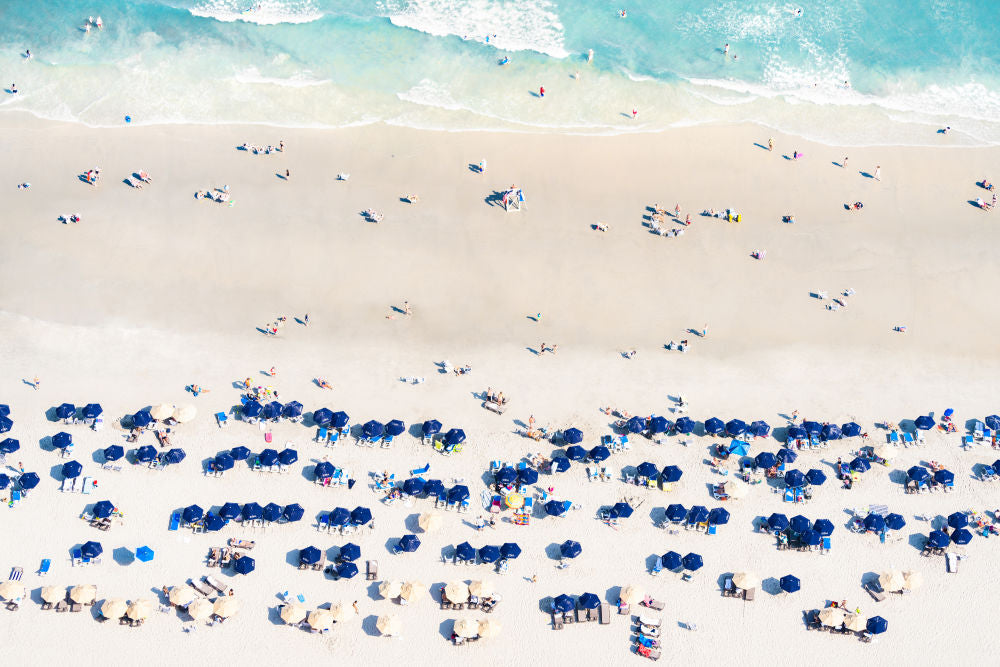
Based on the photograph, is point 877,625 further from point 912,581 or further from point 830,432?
point 830,432

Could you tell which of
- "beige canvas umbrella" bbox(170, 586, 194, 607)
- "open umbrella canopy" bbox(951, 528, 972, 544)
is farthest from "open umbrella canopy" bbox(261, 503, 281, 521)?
"open umbrella canopy" bbox(951, 528, 972, 544)

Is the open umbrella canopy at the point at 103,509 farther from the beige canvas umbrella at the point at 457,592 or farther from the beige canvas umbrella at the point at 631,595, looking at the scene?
the beige canvas umbrella at the point at 631,595

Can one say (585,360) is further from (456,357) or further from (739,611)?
(739,611)

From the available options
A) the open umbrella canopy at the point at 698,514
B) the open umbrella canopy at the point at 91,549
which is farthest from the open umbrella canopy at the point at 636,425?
the open umbrella canopy at the point at 91,549

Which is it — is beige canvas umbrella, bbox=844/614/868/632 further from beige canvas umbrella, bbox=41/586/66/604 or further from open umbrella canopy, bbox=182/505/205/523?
beige canvas umbrella, bbox=41/586/66/604

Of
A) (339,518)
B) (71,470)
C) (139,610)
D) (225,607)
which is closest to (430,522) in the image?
(339,518)

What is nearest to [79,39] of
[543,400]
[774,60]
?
[543,400]
